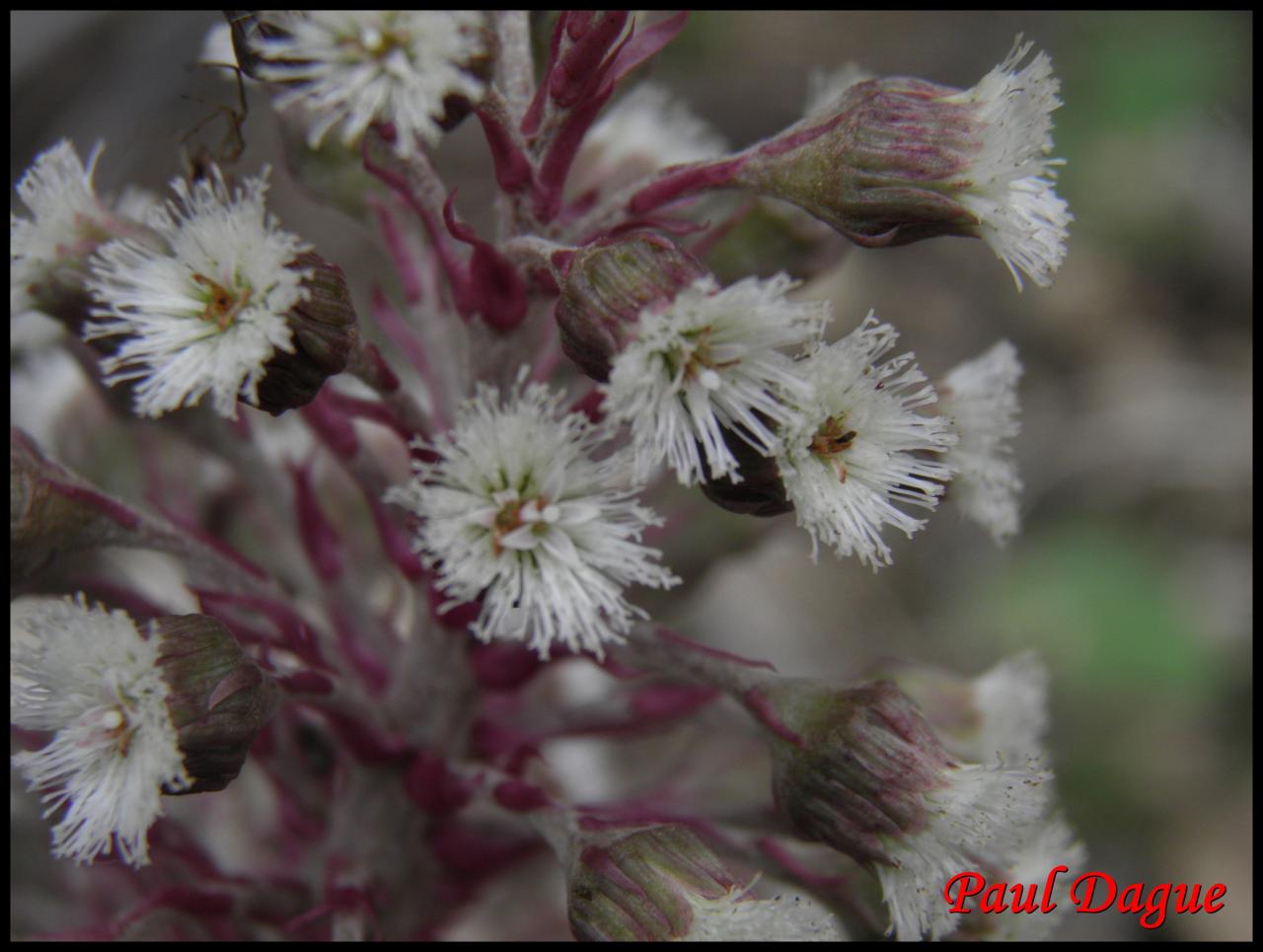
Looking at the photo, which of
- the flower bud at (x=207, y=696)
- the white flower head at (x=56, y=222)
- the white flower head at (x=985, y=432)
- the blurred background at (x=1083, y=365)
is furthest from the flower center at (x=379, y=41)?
the blurred background at (x=1083, y=365)

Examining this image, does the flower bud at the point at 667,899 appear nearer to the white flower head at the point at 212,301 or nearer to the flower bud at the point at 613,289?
the flower bud at the point at 613,289

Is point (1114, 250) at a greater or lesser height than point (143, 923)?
greater

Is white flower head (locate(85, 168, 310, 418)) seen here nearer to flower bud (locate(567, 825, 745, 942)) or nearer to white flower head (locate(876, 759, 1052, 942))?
flower bud (locate(567, 825, 745, 942))

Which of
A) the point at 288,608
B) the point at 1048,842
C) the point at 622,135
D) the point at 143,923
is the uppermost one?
the point at 622,135

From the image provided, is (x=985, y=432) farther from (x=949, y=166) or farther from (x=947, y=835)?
(x=947, y=835)

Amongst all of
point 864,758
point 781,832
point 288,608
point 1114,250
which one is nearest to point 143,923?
point 288,608

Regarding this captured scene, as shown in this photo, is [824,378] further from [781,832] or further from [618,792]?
[618,792]
